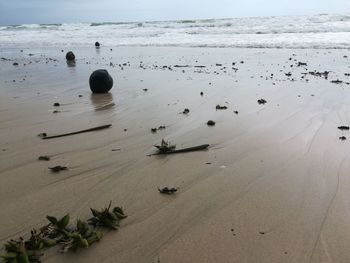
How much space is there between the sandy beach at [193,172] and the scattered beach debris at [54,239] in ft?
0.22

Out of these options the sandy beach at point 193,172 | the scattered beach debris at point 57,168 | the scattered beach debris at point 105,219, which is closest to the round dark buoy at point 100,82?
the sandy beach at point 193,172

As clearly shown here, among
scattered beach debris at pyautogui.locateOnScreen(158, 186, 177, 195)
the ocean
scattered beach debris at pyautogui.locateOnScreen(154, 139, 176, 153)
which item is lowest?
the ocean

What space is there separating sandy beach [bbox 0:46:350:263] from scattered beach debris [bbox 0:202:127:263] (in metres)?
0.07

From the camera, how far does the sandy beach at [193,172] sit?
2539 mm

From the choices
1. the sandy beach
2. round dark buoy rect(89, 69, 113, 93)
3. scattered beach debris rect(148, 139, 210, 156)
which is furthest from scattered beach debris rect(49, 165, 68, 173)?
round dark buoy rect(89, 69, 113, 93)

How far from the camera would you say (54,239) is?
2512mm

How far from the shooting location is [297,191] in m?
3.20

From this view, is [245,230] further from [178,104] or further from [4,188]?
[178,104]

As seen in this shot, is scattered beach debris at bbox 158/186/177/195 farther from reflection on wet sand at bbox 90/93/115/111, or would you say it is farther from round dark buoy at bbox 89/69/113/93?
round dark buoy at bbox 89/69/113/93

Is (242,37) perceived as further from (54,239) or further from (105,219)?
(54,239)

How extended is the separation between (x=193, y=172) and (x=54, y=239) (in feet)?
4.87

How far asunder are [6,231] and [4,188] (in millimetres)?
763

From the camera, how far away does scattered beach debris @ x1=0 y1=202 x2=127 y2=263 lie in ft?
7.65

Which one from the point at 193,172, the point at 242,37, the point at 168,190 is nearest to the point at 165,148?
the point at 193,172
